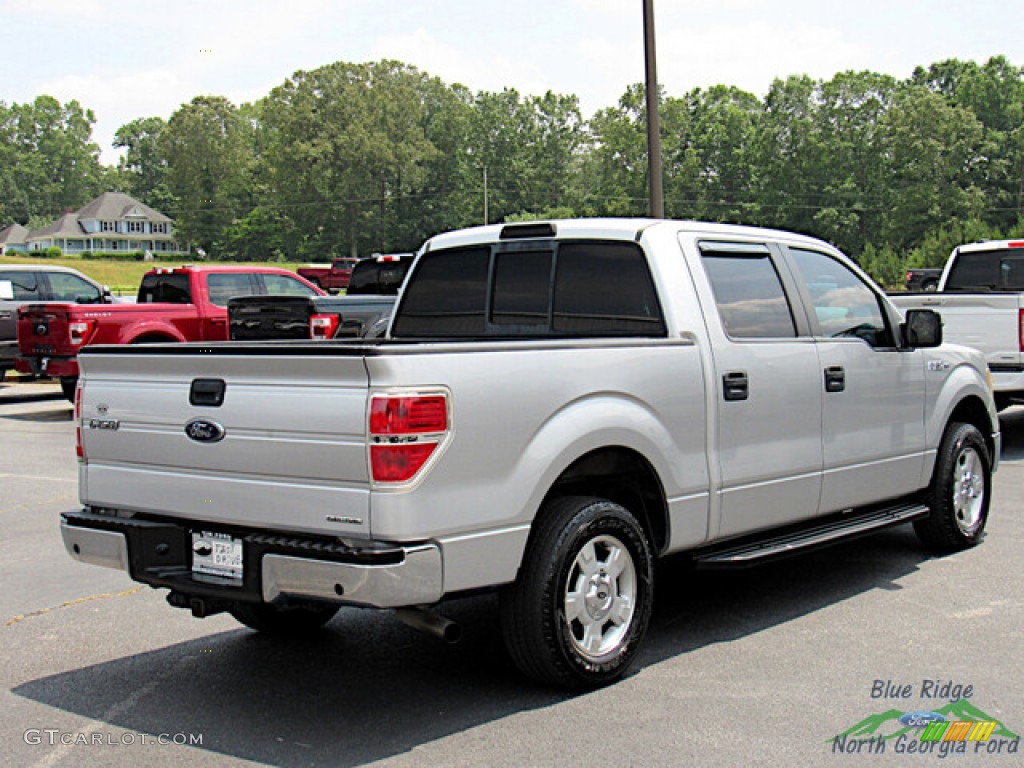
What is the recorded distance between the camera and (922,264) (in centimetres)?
5809

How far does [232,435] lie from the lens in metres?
4.50

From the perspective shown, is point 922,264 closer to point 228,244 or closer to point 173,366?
point 173,366

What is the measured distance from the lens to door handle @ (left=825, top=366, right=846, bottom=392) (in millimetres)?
6148

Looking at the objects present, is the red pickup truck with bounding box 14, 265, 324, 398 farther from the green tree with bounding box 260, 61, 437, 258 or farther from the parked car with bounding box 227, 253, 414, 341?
the green tree with bounding box 260, 61, 437, 258

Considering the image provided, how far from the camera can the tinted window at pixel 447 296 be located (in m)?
6.27

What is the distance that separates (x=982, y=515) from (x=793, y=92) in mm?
96753

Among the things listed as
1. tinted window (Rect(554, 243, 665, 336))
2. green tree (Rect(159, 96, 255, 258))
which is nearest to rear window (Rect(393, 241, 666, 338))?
tinted window (Rect(554, 243, 665, 336))

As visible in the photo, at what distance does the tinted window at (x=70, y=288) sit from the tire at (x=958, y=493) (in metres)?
15.3

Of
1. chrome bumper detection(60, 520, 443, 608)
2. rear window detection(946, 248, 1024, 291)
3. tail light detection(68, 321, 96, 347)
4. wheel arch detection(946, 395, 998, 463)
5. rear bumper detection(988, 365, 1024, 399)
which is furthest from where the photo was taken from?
tail light detection(68, 321, 96, 347)

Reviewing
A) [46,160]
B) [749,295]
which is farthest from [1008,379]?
[46,160]

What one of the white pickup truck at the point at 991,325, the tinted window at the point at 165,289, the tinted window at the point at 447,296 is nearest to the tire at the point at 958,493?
the tinted window at the point at 447,296

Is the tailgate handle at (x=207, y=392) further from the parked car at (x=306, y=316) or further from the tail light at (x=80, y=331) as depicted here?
the tail light at (x=80, y=331)

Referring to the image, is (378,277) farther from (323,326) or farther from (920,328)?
(920,328)

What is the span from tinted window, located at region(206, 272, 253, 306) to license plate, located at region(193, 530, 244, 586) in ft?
43.3
